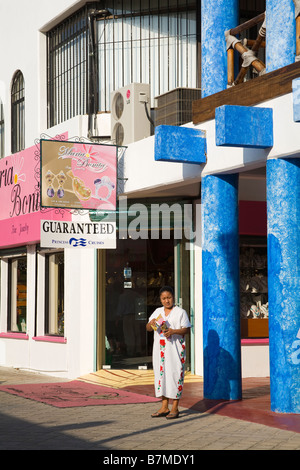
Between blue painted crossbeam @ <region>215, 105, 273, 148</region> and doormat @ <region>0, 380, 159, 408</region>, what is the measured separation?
4003mm

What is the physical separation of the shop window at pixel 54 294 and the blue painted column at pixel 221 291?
604 centimetres

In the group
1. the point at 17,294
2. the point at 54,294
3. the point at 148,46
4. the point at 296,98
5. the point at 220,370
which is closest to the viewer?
the point at 296,98

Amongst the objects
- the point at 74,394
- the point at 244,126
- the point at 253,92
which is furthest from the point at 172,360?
the point at 253,92

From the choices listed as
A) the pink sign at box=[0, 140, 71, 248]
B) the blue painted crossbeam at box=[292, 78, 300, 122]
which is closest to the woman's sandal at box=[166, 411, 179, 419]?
the blue painted crossbeam at box=[292, 78, 300, 122]

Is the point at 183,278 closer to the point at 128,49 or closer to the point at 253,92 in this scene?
the point at 128,49

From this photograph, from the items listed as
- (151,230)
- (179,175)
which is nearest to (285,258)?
(179,175)

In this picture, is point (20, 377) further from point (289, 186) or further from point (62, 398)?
point (289, 186)

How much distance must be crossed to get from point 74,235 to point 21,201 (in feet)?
15.4

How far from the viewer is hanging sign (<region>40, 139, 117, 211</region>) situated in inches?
538

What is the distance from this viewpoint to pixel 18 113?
1980 cm

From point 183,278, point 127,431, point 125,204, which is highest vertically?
point 125,204

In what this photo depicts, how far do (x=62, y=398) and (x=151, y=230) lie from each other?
4.09 meters

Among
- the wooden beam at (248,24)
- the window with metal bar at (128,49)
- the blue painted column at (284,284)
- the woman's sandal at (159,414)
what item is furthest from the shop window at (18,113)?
the woman's sandal at (159,414)

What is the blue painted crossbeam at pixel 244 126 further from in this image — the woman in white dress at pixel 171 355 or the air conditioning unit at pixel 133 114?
the air conditioning unit at pixel 133 114
